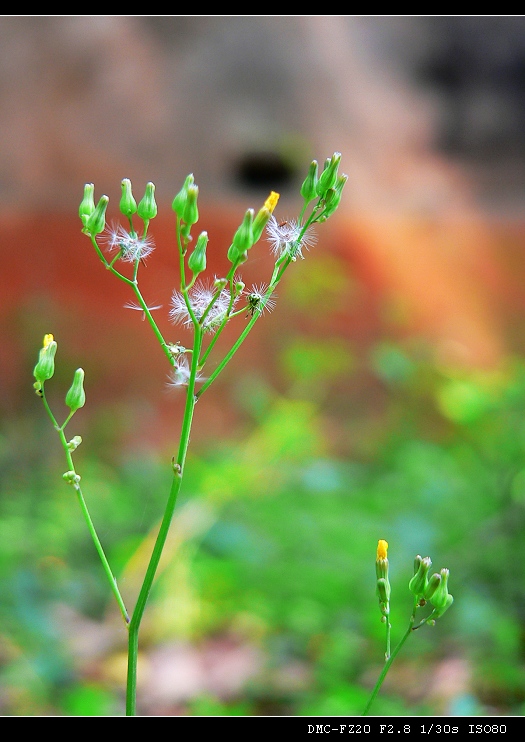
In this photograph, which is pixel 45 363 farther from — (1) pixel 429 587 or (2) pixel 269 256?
(2) pixel 269 256

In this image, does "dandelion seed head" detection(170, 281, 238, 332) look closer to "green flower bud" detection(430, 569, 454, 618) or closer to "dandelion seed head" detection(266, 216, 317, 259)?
"dandelion seed head" detection(266, 216, 317, 259)

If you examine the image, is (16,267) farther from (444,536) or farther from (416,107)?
(444,536)

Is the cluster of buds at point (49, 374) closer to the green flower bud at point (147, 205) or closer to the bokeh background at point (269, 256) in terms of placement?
the green flower bud at point (147, 205)

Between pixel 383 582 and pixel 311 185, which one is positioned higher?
pixel 311 185

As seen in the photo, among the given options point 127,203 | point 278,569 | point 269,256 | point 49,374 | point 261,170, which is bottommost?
point 49,374

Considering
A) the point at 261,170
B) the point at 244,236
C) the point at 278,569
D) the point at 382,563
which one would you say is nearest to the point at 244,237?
the point at 244,236

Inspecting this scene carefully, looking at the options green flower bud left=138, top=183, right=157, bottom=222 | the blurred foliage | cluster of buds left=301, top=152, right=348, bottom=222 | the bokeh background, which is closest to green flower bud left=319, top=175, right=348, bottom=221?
cluster of buds left=301, top=152, right=348, bottom=222
